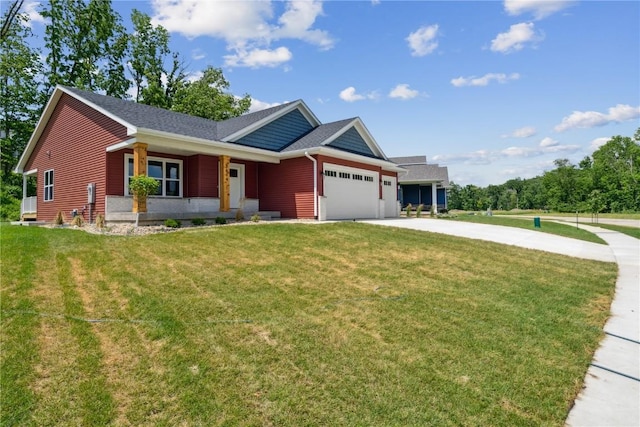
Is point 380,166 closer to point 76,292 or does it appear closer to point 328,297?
point 328,297

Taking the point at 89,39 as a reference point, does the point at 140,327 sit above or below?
below

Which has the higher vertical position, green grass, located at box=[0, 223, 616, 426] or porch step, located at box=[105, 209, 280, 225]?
porch step, located at box=[105, 209, 280, 225]

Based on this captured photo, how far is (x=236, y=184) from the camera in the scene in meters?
16.7

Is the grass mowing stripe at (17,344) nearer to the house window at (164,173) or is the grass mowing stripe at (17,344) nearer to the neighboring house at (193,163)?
the neighboring house at (193,163)

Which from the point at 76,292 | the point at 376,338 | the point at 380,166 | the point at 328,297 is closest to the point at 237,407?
the point at 376,338

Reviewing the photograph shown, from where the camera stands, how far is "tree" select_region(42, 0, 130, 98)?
2791cm

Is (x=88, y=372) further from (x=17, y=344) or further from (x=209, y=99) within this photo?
(x=209, y=99)

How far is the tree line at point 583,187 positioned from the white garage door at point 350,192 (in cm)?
2962

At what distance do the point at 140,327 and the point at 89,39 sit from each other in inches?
1349

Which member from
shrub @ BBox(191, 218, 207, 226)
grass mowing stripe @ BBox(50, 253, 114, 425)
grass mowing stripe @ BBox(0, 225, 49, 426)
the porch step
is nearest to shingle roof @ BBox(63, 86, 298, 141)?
the porch step

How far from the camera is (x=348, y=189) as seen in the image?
18000 mm

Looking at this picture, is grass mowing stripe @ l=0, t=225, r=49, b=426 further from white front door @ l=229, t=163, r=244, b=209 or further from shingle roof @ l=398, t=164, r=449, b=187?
shingle roof @ l=398, t=164, r=449, b=187

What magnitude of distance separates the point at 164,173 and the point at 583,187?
2032 inches

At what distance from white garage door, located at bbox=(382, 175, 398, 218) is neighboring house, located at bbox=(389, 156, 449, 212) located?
433 inches
